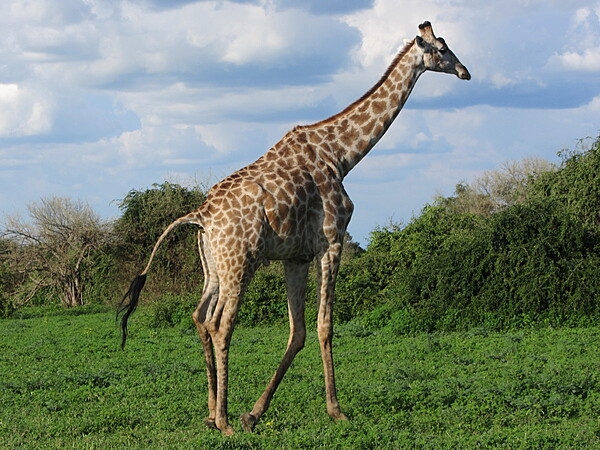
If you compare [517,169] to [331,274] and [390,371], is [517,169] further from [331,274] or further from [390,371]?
[331,274]

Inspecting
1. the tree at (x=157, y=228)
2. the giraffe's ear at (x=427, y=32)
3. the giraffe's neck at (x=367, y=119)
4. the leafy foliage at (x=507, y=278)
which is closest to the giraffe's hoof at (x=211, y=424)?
the giraffe's neck at (x=367, y=119)

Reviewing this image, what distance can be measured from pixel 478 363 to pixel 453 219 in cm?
790

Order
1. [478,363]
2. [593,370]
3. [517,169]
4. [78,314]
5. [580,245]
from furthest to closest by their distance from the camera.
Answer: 1. [517,169]
2. [78,314]
3. [580,245]
4. [478,363]
5. [593,370]

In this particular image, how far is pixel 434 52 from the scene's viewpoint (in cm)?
763

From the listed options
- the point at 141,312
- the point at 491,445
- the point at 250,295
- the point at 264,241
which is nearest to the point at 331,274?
the point at 264,241

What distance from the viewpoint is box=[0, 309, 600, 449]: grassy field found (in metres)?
6.72

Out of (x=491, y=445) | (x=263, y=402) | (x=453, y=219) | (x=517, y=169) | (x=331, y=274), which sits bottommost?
(x=491, y=445)

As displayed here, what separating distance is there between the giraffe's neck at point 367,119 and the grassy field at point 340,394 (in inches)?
87.1

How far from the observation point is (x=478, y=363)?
10305 mm

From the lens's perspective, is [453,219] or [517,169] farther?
[517,169]

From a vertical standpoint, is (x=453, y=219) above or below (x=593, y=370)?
above

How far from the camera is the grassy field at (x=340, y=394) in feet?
22.1

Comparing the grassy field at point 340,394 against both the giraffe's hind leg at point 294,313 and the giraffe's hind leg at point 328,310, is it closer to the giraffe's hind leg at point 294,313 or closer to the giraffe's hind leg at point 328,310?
the giraffe's hind leg at point 328,310

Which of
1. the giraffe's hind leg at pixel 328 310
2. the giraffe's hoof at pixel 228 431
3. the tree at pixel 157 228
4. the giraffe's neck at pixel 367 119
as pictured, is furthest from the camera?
the tree at pixel 157 228
